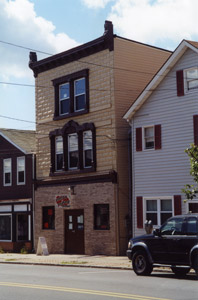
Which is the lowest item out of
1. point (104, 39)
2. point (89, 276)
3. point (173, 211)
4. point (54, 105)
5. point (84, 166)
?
point (89, 276)

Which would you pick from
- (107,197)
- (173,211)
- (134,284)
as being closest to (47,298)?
(134,284)

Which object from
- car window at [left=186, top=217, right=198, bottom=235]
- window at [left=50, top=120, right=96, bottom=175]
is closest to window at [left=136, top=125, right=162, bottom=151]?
window at [left=50, top=120, right=96, bottom=175]

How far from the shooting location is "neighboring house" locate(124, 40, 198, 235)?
24.3 meters

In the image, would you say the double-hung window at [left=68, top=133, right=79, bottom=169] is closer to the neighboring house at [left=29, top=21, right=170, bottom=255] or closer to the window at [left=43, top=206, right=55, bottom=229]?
the neighboring house at [left=29, top=21, right=170, bottom=255]

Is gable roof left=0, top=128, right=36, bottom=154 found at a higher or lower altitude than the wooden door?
higher

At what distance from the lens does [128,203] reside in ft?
90.9

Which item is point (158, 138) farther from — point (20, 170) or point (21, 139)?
point (21, 139)

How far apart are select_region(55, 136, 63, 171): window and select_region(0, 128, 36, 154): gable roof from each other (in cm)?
266

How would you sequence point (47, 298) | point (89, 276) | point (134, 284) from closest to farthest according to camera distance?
point (47, 298) → point (134, 284) → point (89, 276)

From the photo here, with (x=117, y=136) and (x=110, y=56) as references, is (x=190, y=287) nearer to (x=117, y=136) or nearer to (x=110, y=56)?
(x=117, y=136)

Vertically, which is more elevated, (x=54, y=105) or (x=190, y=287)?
(x=54, y=105)

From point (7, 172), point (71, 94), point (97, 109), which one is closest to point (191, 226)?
point (97, 109)

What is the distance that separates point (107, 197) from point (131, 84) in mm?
6186

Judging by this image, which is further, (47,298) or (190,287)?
(190,287)
